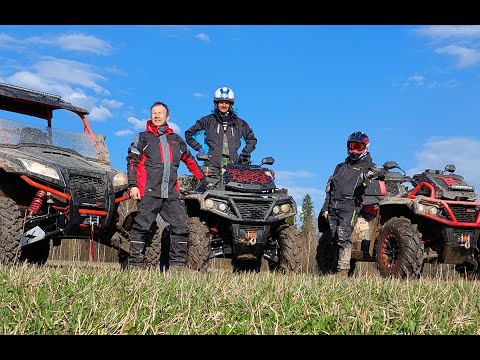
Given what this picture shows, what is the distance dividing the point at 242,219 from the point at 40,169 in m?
2.71

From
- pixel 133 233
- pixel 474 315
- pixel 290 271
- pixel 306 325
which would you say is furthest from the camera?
pixel 290 271

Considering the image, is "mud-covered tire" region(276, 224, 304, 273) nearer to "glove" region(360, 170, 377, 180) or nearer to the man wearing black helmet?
the man wearing black helmet

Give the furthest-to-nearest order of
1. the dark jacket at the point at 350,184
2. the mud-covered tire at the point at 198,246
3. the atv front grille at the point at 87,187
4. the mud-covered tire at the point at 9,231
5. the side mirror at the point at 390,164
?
the side mirror at the point at 390,164
the dark jacket at the point at 350,184
the mud-covered tire at the point at 198,246
the atv front grille at the point at 87,187
the mud-covered tire at the point at 9,231

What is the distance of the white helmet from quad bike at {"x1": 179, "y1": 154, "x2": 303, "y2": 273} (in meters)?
1.12

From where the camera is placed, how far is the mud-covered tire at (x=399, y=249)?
28.3ft

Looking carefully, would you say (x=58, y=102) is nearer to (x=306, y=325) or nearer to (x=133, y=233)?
(x=133, y=233)

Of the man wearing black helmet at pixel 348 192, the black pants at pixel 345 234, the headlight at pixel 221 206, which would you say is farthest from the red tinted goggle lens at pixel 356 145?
the headlight at pixel 221 206

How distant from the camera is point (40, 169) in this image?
794 centimetres

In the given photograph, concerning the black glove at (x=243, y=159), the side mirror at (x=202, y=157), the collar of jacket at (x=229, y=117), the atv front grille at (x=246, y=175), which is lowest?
the atv front grille at (x=246, y=175)

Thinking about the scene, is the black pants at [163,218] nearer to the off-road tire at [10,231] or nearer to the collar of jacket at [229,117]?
the off-road tire at [10,231]

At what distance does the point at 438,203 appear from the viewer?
9008 millimetres

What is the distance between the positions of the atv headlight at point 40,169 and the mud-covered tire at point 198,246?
1897 millimetres

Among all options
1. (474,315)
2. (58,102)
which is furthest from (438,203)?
(58,102)

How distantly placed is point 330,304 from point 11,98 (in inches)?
265
